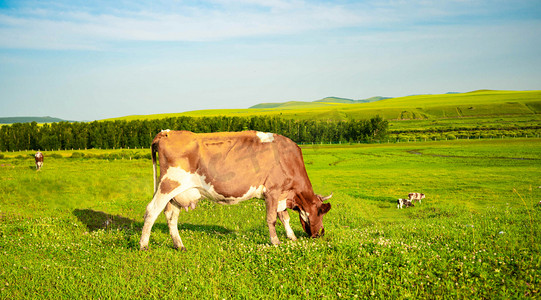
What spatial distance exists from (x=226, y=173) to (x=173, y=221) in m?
2.20

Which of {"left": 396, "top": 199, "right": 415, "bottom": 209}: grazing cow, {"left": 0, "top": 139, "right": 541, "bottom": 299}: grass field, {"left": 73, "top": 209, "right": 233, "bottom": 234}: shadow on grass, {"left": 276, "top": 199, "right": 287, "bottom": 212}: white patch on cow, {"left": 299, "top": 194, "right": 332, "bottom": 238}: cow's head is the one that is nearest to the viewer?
{"left": 0, "top": 139, "right": 541, "bottom": 299}: grass field

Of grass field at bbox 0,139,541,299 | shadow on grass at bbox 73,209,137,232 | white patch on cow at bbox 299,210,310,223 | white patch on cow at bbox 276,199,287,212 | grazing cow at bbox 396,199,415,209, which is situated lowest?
grazing cow at bbox 396,199,415,209

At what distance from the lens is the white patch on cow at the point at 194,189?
9938mm

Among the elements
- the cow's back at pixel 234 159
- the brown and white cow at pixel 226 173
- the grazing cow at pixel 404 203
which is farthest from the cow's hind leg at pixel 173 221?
the grazing cow at pixel 404 203

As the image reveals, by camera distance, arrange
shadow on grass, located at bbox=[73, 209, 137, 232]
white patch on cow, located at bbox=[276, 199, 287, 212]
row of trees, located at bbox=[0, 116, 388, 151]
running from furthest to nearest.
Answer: row of trees, located at bbox=[0, 116, 388, 151] < shadow on grass, located at bbox=[73, 209, 137, 232] < white patch on cow, located at bbox=[276, 199, 287, 212]

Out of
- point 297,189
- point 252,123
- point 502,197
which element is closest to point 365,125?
point 252,123

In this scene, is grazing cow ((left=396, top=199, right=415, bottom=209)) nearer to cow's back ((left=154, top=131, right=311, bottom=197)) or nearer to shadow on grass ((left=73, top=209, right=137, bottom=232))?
cow's back ((left=154, top=131, right=311, bottom=197))

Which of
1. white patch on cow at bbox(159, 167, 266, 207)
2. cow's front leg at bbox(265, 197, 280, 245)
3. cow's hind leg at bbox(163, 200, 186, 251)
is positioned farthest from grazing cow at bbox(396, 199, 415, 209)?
cow's hind leg at bbox(163, 200, 186, 251)

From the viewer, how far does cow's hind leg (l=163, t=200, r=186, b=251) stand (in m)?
9.99

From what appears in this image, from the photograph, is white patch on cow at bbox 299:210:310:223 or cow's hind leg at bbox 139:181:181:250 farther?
white patch on cow at bbox 299:210:310:223

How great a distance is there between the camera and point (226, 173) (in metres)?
9.92

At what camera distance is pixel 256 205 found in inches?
749

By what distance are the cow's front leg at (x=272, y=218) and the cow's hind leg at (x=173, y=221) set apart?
2.55 m

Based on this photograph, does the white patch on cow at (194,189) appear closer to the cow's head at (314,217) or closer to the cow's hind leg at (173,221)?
the cow's hind leg at (173,221)
